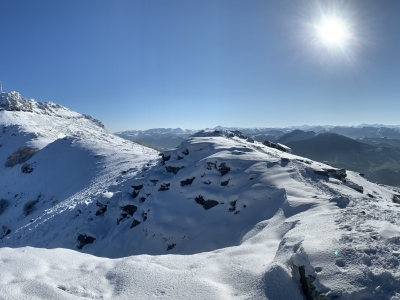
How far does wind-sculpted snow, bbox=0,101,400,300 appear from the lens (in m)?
4.74

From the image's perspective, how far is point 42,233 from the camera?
1852 centimetres

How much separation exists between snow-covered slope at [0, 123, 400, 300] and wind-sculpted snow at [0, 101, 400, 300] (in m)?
0.03

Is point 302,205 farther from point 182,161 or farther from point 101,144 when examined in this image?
point 101,144

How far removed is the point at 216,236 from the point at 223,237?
1.34 feet

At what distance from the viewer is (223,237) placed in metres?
10.7

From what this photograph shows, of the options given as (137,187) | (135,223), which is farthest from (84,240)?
(137,187)

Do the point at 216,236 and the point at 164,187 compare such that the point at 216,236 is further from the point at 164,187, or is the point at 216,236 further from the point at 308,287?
the point at 308,287

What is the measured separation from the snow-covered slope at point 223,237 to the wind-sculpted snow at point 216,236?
0.11 feet

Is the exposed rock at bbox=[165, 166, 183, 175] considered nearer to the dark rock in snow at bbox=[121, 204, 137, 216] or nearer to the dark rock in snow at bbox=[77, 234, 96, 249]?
the dark rock in snow at bbox=[121, 204, 137, 216]

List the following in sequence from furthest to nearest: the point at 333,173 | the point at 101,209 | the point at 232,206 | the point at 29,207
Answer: the point at 29,207
the point at 101,209
the point at 333,173
the point at 232,206

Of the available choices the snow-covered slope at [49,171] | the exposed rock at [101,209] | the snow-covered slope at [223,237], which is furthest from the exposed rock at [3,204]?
the exposed rock at [101,209]

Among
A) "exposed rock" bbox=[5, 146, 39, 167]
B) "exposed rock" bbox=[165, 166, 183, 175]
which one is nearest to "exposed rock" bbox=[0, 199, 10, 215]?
"exposed rock" bbox=[5, 146, 39, 167]

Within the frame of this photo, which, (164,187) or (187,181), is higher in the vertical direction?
(187,181)

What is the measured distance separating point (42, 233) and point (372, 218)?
22.4m
